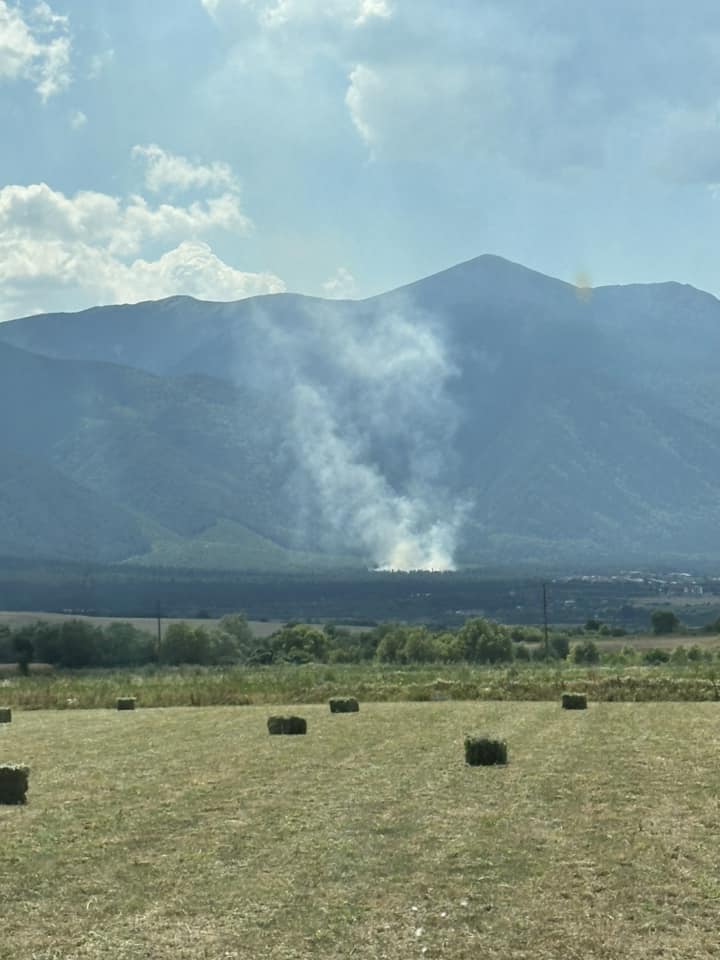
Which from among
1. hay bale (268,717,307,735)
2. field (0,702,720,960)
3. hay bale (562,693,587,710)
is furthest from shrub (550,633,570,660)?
field (0,702,720,960)

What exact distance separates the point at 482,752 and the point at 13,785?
8.15 m

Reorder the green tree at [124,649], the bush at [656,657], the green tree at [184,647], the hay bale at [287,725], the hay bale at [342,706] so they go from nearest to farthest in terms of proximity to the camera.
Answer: the hay bale at [287,725]
the hay bale at [342,706]
the bush at [656,657]
the green tree at [124,649]
the green tree at [184,647]

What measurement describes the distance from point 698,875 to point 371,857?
3.53 metres

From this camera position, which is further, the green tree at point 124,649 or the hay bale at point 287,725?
the green tree at point 124,649

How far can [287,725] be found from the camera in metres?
30.1

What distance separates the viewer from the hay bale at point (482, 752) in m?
22.3

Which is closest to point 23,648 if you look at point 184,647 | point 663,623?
point 184,647

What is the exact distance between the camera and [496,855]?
14.2 metres

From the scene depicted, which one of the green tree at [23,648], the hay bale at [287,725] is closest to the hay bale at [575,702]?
the hay bale at [287,725]

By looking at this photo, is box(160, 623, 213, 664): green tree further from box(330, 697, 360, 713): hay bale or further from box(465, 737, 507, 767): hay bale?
box(465, 737, 507, 767): hay bale

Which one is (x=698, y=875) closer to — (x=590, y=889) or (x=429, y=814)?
(x=590, y=889)

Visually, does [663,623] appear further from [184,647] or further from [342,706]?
[342,706]

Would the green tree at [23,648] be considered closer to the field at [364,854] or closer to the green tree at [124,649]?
the green tree at [124,649]

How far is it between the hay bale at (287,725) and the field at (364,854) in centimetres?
444
